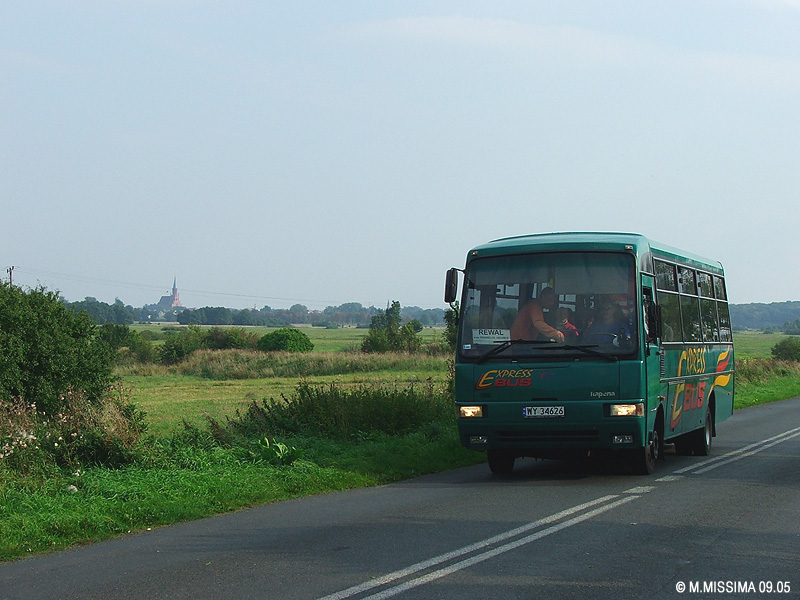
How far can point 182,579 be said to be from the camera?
7.11 m

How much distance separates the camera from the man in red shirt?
479 inches

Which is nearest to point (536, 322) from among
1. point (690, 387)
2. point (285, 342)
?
point (690, 387)

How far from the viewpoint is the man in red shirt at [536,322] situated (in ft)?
39.9

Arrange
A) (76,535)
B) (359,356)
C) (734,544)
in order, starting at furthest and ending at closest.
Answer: (359,356) < (76,535) < (734,544)

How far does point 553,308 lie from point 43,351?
1821cm

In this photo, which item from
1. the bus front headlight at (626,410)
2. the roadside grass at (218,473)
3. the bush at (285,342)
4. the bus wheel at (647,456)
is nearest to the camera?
the roadside grass at (218,473)

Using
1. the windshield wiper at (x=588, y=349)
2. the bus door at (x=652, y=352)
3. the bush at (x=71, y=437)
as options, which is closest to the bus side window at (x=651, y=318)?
the bus door at (x=652, y=352)

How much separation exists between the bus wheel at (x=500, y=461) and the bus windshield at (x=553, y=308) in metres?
1.64

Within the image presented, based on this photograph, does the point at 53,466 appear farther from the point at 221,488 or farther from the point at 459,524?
the point at 459,524

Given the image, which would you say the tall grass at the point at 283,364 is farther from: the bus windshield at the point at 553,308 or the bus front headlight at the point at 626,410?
the bus front headlight at the point at 626,410

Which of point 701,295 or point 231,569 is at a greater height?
point 701,295

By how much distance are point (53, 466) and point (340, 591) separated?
20.9ft

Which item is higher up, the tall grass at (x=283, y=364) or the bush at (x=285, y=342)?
the bush at (x=285, y=342)

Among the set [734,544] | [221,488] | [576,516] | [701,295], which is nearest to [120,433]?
[221,488]
